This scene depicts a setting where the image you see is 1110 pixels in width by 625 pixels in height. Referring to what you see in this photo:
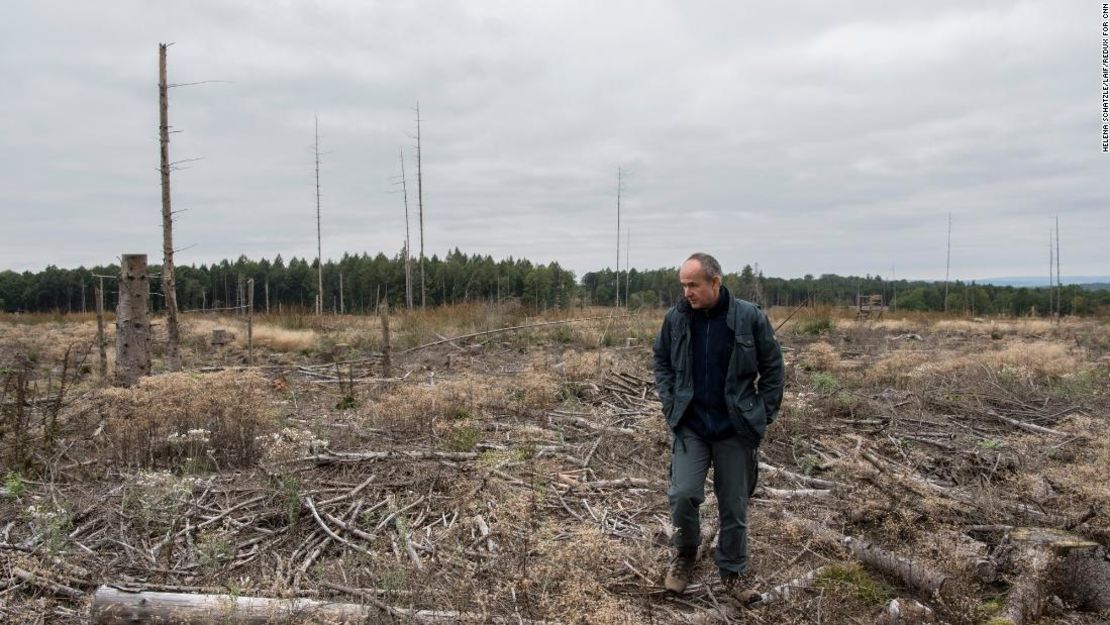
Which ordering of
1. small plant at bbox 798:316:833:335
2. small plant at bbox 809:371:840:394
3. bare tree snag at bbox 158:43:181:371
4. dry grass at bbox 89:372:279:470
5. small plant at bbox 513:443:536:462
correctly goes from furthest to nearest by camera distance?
small plant at bbox 798:316:833:335, bare tree snag at bbox 158:43:181:371, small plant at bbox 809:371:840:394, small plant at bbox 513:443:536:462, dry grass at bbox 89:372:279:470

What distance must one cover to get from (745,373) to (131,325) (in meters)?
7.50

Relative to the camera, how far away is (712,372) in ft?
12.1

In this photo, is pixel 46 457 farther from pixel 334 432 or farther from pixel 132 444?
pixel 334 432

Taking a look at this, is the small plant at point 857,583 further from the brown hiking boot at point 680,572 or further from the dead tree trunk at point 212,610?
the dead tree trunk at point 212,610

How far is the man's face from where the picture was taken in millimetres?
3600

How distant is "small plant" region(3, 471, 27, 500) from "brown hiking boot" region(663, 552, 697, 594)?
476 cm

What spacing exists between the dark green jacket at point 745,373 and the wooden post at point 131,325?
7.01 metres

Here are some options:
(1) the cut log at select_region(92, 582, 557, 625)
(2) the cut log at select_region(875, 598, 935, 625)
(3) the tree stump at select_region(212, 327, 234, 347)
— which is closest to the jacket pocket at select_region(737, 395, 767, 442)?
(2) the cut log at select_region(875, 598, 935, 625)

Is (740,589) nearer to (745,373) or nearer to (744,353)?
(745,373)

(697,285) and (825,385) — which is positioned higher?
(697,285)

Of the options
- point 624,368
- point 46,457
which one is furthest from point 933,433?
point 46,457

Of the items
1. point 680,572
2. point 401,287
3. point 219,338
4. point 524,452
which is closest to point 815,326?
point 524,452

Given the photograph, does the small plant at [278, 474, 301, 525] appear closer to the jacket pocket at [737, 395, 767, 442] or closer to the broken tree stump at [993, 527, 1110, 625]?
the jacket pocket at [737, 395, 767, 442]

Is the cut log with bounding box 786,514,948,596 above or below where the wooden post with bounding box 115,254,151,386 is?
below
